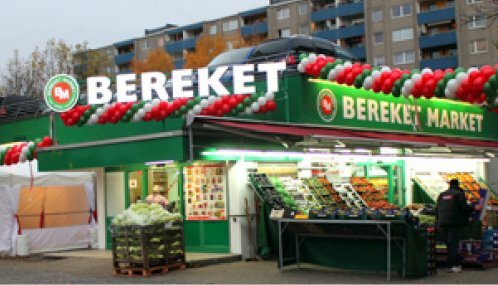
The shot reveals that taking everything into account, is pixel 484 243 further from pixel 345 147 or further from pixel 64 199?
pixel 64 199

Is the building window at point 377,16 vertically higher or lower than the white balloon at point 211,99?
higher

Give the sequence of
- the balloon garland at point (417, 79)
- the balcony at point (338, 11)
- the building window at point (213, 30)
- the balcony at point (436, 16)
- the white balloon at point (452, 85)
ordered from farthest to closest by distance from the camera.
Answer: the building window at point (213, 30) → the balcony at point (338, 11) → the balcony at point (436, 16) → the white balloon at point (452, 85) → the balloon garland at point (417, 79)

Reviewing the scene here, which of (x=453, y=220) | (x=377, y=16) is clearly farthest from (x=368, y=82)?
(x=377, y=16)

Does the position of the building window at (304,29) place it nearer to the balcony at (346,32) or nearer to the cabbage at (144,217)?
the balcony at (346,32)

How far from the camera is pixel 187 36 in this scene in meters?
84.2

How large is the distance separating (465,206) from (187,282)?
510 centimetres

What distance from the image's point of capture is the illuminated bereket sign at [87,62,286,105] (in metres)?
16.2

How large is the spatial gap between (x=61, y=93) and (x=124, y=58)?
7385cm

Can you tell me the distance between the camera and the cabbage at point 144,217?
13359 mm

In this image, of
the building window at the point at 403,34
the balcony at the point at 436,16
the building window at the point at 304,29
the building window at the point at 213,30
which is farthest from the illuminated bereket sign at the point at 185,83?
the building window at the point at 213,30

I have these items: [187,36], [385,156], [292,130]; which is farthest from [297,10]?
[292,130]

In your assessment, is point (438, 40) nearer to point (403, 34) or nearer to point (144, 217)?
point (403, 34)

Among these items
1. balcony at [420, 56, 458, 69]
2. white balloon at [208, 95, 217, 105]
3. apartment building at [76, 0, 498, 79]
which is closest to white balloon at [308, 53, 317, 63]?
white balloon at [208, 95, 217, 105]

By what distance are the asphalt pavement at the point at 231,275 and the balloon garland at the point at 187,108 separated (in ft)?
11.4
